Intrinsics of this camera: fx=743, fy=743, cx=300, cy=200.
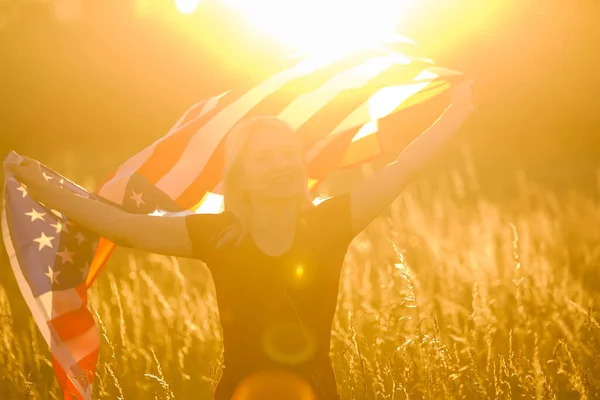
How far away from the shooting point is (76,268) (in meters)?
3.56

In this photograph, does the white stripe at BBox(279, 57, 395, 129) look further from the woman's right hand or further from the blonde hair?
the woman's right hand

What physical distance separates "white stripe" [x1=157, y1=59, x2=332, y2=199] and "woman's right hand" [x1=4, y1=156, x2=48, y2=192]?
1.03 meters

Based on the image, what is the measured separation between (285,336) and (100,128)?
30925mm

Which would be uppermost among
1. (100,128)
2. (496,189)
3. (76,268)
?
(100,128)

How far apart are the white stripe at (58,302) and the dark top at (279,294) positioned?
93cm

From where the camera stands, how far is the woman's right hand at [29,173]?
3.06m

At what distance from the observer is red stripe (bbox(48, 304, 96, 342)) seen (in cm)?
343

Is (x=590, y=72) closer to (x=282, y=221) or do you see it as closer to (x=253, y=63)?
(x=253, y=63)

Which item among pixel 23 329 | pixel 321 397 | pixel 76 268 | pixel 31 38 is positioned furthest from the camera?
pixel 31 38

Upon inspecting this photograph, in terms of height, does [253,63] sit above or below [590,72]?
above

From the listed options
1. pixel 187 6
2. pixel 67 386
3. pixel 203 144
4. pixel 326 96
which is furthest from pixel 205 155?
pixel 187 6

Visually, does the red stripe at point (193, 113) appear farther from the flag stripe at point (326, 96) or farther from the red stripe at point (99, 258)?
the red stripe at point (99, 258)

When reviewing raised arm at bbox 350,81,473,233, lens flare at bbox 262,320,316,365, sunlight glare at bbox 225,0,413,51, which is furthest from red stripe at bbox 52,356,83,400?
sunlight glare at bbox 225,0,413,51

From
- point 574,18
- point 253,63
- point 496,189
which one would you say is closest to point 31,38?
point 253,63
